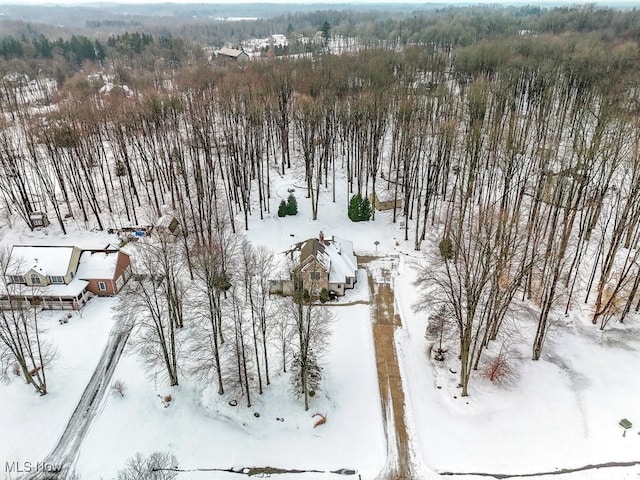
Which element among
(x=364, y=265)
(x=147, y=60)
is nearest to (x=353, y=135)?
(x=364, y=265)

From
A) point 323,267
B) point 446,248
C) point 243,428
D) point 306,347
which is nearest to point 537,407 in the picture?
point 306,347

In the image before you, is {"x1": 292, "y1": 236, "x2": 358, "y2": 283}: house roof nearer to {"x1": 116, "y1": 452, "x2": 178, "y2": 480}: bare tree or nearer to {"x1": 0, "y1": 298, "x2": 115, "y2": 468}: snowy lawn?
{"x1": 0, "y1": 298, "x2": 115, "y2": 468}: snowy lawn

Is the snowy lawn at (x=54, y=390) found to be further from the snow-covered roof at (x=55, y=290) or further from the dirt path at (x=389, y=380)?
the dirt path at (x=389, y=380)

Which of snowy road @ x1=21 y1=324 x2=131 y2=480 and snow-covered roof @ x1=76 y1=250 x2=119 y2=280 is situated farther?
snow-covered roof @ x1=76 y1=250 x2=119 y2=280

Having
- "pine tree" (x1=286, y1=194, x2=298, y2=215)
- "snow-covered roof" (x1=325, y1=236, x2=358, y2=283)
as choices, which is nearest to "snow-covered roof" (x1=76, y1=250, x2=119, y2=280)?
"pine tree" (x1=286, y1=194, x2=298, y2=215)

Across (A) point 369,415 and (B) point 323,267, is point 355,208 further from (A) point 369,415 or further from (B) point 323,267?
(A) point 369,415

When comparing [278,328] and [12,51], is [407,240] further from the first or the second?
[12,51]

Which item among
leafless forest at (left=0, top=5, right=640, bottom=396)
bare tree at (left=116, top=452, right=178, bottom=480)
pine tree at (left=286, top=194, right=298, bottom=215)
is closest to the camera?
bare tree at (left=116, top=452, right=178, bottom=480)
